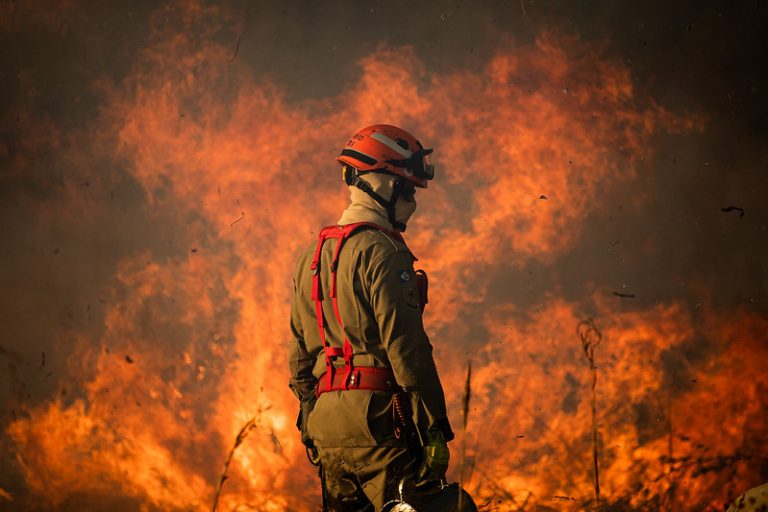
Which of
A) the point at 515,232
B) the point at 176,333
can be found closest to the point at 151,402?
the point at 176,333

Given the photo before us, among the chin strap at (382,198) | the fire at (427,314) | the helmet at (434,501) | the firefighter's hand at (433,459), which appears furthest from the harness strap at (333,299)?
the fire at (427,314)

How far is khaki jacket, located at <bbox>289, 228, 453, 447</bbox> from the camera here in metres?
3.89

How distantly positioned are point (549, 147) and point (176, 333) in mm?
3428

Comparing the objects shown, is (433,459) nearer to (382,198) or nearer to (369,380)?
(369,380)

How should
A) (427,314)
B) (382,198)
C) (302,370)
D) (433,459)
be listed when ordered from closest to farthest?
(433,459) < (382,198) < (302,370) < (427,314)

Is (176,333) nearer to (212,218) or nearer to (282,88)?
(212,218)

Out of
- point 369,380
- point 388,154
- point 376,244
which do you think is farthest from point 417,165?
point 369,380

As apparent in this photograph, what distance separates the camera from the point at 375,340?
405cm

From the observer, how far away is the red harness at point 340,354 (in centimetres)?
402

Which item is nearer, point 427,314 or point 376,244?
point 376,244

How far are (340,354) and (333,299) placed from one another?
0.28m

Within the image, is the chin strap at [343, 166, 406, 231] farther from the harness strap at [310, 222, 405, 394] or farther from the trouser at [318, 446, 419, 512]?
the trouser at [318, 446, 419, 512]

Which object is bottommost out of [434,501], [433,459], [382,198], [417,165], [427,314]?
[434,501]

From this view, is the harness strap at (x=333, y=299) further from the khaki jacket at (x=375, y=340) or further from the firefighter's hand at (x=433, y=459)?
the firefighter's hand at (x=433, y=459)
